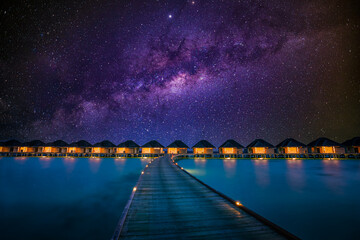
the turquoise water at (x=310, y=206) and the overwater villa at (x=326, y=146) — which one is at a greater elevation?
the overwater villa at (x=326, y=146)

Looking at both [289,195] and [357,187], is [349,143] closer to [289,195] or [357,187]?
[357,187]

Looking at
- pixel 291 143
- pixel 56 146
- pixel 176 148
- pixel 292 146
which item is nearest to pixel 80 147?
pixel 56 146

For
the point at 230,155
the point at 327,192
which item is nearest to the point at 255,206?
the point at 327,192

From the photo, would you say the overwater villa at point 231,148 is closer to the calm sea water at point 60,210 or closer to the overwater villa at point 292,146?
the overwater villa at point 292,146

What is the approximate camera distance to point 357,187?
12922 mm

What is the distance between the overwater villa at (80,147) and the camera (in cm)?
4488

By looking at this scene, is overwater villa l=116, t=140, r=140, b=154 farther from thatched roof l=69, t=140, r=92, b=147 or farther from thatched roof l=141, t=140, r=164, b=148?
thatched roof l=69, t=140, r=92, b=147

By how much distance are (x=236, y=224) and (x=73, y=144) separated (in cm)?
5121

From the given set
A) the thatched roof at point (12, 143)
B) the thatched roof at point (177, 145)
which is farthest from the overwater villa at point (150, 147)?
the thatched roof at point (12, 143)

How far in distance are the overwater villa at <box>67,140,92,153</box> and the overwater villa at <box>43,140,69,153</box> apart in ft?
4.66

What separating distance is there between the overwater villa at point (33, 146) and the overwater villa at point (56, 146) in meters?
1.22

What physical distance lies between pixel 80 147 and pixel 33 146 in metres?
11.3

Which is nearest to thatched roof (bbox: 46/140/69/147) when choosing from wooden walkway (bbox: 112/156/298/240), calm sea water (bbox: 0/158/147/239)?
calm sea water (bbox: 0/158/147/239)

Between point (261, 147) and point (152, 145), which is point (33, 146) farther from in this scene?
point (261, 147)
